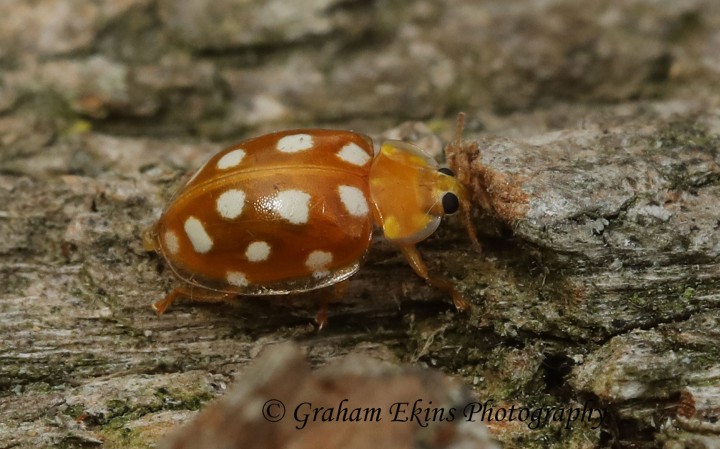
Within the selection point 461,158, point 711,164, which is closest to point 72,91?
point 461,158

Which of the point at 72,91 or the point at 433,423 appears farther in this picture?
the point at 72,91

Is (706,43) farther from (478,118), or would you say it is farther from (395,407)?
(395,407)

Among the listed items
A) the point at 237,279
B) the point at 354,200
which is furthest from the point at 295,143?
the point at 237,279

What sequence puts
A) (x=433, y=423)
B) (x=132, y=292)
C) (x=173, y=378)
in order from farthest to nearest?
(x=132, y=292) → (x=173, y=378) → (x=433, y=423)

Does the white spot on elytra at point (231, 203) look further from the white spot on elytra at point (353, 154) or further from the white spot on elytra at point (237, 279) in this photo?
the white spot on elytra at point (353, 154)

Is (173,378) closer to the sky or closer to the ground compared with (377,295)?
closer to the ground

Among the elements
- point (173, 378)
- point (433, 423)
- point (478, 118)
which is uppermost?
point (478, 118)

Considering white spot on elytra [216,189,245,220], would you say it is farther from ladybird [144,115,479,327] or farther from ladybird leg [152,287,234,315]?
ladybird leg [152,287,234,315]

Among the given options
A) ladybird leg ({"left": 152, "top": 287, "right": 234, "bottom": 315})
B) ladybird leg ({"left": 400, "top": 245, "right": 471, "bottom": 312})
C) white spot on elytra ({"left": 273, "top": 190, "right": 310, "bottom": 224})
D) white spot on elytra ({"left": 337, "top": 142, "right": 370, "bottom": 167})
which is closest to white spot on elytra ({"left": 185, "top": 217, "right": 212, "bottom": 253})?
ladybird leg ({"left": 152, "top": 287, "right": 234, "bottom": 315})

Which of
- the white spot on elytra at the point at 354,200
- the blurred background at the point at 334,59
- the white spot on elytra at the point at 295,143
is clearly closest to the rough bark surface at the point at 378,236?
the blurred background at the point at 334,59
